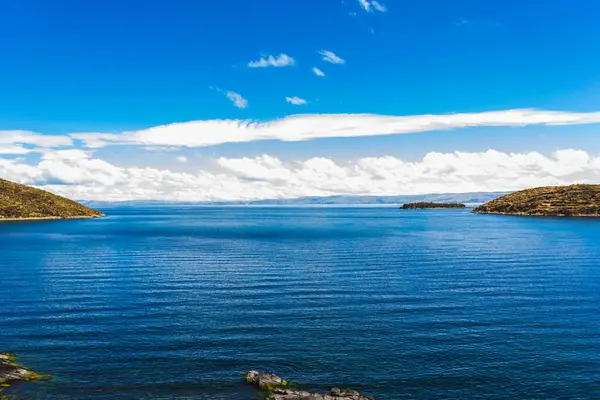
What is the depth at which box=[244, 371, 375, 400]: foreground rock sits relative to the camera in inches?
1277

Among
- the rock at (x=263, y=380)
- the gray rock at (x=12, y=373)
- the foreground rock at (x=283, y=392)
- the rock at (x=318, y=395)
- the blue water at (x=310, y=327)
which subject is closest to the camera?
the rock at (x=318, y=395)

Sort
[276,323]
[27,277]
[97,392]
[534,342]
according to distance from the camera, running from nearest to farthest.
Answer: [97,392] < [534,342] < [276,323] < [27,277]

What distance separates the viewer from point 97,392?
1342 inches

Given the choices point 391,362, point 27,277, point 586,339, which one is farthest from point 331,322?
point 27,277

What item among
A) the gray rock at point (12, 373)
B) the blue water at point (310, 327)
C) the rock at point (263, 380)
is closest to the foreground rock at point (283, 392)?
the rock at point (263, 380)

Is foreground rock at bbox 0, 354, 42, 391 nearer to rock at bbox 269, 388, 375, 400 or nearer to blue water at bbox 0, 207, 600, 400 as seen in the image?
blue water at bbox 0, 207, 600, 400

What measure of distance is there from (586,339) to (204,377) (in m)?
36.0

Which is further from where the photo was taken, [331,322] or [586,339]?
[331,322]

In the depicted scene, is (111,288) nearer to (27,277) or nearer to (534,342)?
(27,277)

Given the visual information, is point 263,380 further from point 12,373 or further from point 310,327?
point 12,373

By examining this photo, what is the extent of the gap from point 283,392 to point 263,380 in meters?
2.19

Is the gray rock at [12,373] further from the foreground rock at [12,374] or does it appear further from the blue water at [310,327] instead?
the blue water at [310,327]

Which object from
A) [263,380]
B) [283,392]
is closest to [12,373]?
[263,380]

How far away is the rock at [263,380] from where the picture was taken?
115 ft
